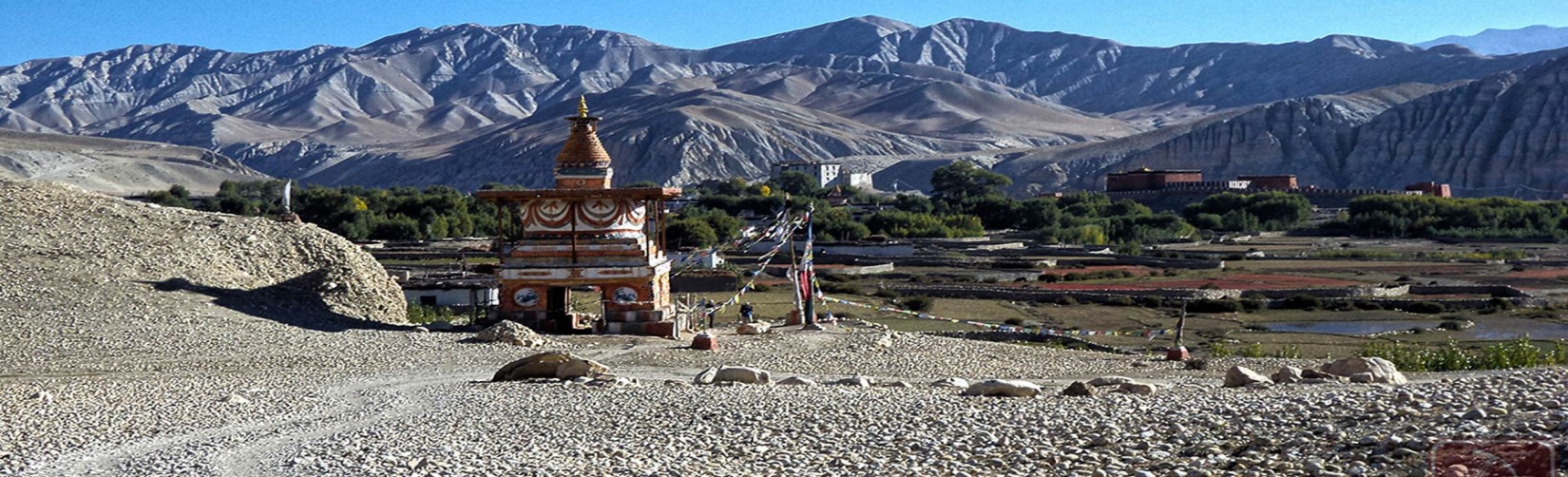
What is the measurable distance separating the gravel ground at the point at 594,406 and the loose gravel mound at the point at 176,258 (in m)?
0.10

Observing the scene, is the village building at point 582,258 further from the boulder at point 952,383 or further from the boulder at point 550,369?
the boulder at point 952,383

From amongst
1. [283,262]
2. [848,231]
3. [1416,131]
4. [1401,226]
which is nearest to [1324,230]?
[1401,226]

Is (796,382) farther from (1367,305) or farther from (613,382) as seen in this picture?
(1367,305)

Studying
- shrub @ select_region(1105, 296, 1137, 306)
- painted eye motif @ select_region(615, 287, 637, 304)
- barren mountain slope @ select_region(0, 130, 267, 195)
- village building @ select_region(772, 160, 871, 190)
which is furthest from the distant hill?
painted eye motif @ select_region(615, 287, 637, 304)

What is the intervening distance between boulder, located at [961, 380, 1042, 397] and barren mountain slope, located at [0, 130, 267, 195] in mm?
143018

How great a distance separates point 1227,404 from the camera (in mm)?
14641

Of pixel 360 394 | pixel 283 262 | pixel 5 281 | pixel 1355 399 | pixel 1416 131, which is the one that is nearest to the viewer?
pixel 1355 399

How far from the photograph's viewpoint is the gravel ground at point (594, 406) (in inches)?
504

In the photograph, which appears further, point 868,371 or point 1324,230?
point 1324,230

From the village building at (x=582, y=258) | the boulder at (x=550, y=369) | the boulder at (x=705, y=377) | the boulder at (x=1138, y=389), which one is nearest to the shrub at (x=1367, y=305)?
the village building at (x=582, y=258)

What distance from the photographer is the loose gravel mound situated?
1077 inches

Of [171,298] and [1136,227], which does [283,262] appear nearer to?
[171,298]

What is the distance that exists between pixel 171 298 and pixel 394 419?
11.7m

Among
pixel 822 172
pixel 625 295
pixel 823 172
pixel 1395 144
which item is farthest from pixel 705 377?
pixel 823 172
